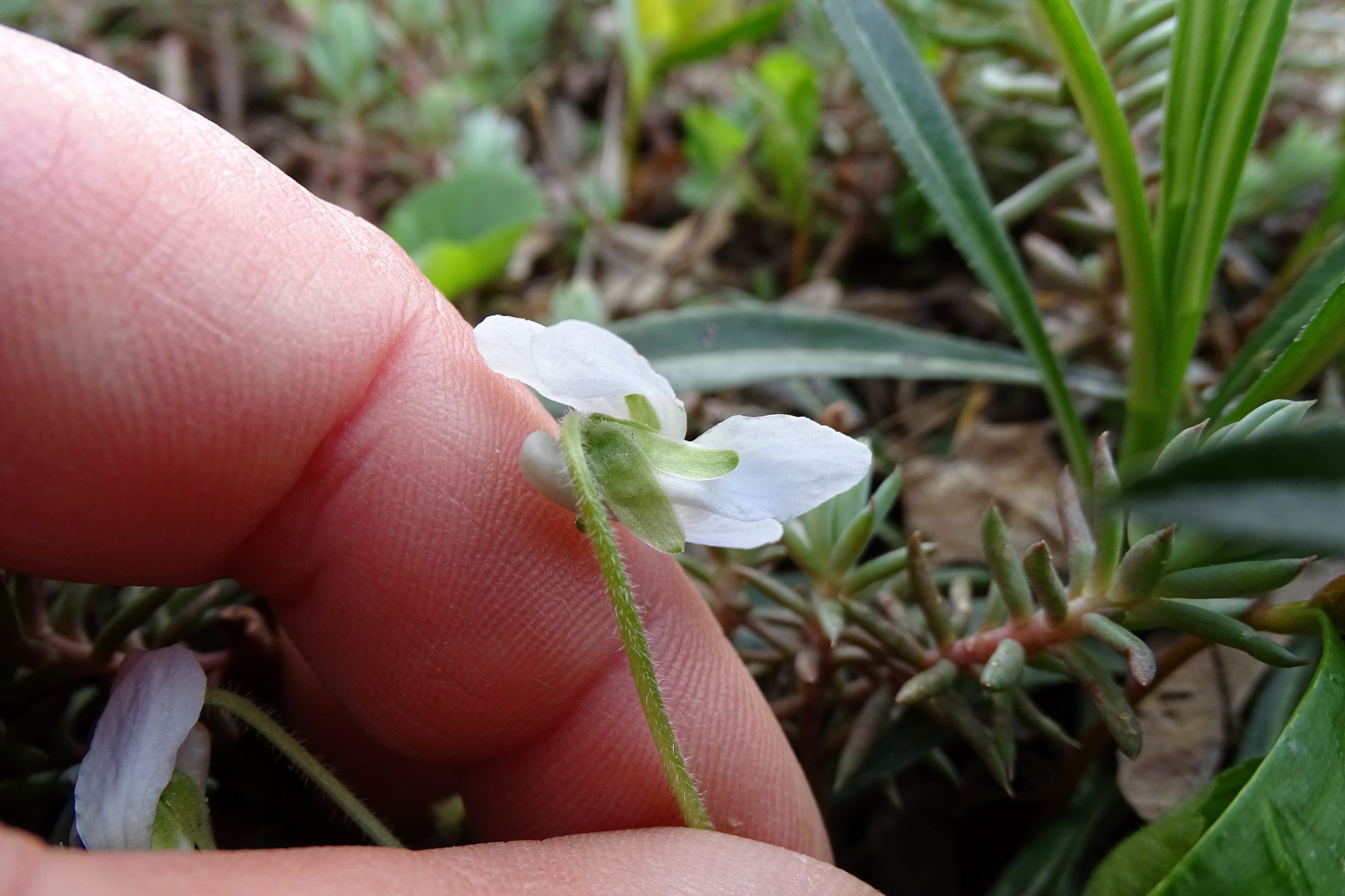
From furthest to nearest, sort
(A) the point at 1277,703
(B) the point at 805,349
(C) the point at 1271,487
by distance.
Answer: (B) the point at 805,349 → (A) the point at 1277,703 → (C) the point at 1271,487

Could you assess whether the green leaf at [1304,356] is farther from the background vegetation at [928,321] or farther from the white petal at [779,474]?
the white petal at [779,474]

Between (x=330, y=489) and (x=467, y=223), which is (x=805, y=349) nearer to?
(x=330, y=489)

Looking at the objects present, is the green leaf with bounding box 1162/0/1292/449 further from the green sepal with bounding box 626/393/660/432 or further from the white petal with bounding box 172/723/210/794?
the white petal with bounding box 172/723/210/794

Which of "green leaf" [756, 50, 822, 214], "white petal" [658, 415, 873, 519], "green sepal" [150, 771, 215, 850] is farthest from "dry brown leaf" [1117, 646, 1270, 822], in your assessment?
"green leaf" [756, 50, 822, 214]

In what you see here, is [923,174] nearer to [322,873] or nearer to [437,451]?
[437,451]

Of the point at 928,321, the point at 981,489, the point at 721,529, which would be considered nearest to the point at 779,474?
the point at 721,529

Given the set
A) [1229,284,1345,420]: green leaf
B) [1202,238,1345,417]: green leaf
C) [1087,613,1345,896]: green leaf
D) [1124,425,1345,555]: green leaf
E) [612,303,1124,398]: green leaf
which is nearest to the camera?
[1124,425,1345,555]: green leaf
